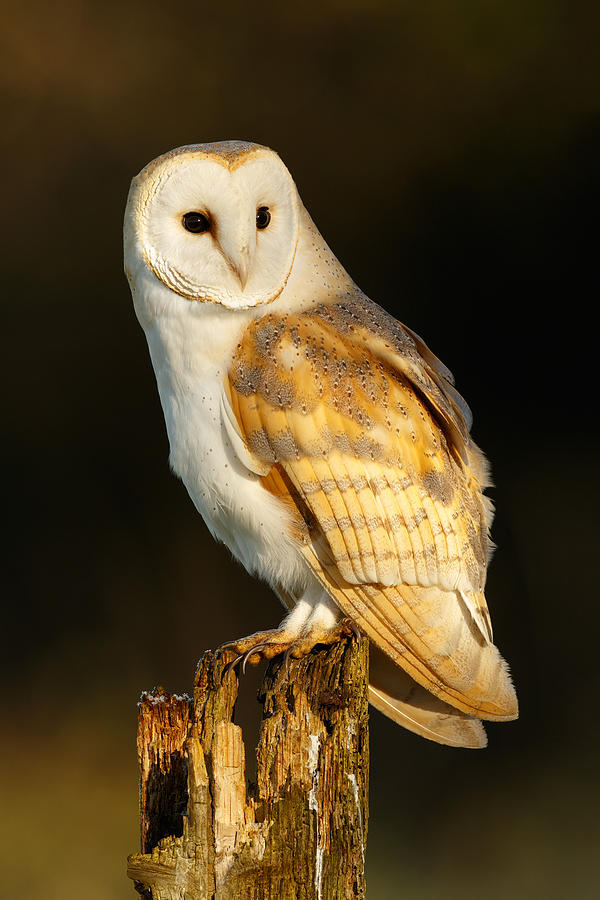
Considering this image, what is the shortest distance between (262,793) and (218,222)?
31.8 inches

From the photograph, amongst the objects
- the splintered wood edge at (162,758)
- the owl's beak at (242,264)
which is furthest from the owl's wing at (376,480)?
the splintered wood edge at (162,758)

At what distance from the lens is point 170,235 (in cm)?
148

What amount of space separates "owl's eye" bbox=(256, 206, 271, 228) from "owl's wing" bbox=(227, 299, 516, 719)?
144mm

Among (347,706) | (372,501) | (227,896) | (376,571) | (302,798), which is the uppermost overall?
(372,501)

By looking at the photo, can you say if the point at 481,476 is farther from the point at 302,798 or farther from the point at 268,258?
the point at 302,798

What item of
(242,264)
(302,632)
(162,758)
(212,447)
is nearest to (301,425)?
(212,447)

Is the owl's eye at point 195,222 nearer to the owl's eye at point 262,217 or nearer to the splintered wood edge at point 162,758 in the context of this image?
the owl's eye at point 262,217

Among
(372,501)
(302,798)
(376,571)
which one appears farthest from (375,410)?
(302,798)

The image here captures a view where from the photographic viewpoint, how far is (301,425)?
150cm

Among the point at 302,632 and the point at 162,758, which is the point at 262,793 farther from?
the point at 302,632

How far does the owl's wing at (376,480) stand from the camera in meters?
1.51

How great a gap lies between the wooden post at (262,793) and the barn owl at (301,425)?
20 centimetres

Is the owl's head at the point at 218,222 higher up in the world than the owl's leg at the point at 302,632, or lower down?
higher up

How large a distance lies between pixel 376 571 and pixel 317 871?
1.47 ft
